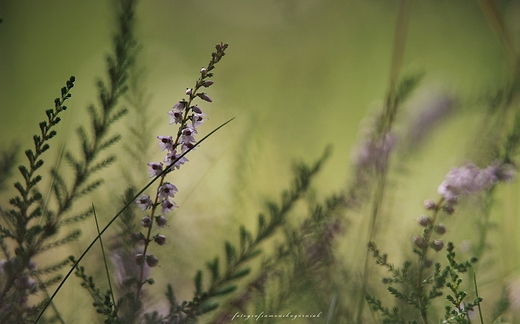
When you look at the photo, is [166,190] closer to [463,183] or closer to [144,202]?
[144,202]

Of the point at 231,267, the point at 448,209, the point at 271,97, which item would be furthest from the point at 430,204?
the point at 271,97

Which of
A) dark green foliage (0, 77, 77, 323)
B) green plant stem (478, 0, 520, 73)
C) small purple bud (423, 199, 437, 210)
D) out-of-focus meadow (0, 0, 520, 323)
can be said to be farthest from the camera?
out-of-focus meadow (0, 0, 520, 323)

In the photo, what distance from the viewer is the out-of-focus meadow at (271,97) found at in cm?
86

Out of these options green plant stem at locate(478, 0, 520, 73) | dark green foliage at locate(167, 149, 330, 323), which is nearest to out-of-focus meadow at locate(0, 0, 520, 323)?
green plant stem at locate(478, 0, 520, 73)

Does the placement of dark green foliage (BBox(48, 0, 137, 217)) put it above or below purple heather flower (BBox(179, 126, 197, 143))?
above

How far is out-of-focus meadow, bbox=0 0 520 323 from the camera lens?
0.86m

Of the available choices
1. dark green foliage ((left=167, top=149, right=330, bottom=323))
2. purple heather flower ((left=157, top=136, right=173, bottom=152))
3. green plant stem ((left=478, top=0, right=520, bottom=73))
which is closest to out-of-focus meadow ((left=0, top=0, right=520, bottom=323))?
green plant stem ((left=478, top=0, right=520, bottom=73))

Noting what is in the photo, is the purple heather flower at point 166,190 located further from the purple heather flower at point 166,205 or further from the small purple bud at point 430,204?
the small purple bud at point 430,204

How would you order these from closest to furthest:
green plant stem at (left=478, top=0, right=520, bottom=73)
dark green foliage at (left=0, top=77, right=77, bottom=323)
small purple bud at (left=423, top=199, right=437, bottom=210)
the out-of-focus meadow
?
dark green foliage at (left=0, top=77, right=77, bottom=323) < small purple bud at (left=423, top=199, right=437, bottom=210) < green plant stem at (left=478, top=0, right=520, bottom=73) < the out-of-focus meadow

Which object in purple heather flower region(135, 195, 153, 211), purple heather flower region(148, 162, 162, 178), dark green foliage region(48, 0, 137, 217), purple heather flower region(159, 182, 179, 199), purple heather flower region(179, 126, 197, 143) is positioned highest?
dark green foliage region(48, 0, 137, 217)

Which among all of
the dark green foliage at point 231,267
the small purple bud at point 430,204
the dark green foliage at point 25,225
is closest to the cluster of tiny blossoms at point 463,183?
the small purple bud at point 430,204

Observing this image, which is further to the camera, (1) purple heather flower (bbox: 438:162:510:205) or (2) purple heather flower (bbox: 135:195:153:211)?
(1) purple heather flower (bbox: 438:162:510:205)

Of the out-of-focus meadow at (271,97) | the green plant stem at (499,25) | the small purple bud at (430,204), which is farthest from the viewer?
the out-of-focus meadow at (271,97)

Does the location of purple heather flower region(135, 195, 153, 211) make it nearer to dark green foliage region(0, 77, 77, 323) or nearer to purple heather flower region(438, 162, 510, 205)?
dark green foliage region(0, 77, 77, 323)
